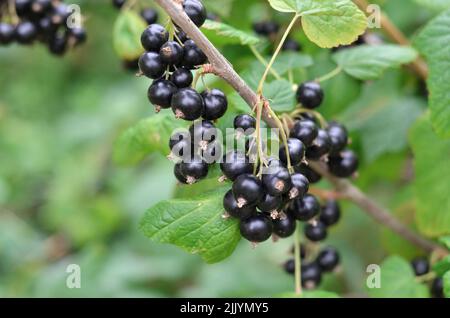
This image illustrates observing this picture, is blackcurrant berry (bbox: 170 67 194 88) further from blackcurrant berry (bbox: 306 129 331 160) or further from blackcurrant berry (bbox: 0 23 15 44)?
blackcurrant berry (bbox: 0 23 15 44)

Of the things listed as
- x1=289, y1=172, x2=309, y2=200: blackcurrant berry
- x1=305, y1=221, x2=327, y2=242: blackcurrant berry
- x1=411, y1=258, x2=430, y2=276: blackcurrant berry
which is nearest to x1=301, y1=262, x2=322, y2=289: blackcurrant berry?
x1=305, y1=221, x2=327, y2=242: blackcurrant berry

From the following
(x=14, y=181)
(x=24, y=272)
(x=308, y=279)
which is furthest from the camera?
(x=14, y=181)

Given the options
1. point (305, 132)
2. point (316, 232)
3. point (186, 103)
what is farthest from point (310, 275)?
point (186, 103)

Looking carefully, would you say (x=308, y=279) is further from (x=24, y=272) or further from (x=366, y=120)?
(x=24, y=272)

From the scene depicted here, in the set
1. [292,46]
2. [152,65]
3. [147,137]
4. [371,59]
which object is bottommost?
[152,65]

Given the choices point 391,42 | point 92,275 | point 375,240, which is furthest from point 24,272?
point 391,42

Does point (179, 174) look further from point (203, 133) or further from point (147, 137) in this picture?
point (147, 137)
